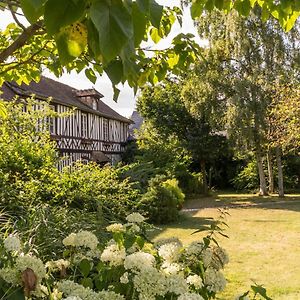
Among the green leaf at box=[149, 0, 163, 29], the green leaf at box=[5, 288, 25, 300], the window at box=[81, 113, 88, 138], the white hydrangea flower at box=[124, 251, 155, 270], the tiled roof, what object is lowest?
the green leaf at box=[5, 288, 25, 300]

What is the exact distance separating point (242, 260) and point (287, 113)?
A: 856cm

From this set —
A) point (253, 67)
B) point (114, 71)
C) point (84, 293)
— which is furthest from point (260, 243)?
point (253, 67)

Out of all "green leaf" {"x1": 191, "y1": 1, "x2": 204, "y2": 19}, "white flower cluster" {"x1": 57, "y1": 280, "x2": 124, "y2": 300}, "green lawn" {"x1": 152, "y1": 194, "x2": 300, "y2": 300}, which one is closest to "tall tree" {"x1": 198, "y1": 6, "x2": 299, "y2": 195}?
"green lawn" {"x1": 152, "y1": 194, "x2": 300, "y2": 300}

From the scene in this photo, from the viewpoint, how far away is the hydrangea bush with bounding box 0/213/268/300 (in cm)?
161

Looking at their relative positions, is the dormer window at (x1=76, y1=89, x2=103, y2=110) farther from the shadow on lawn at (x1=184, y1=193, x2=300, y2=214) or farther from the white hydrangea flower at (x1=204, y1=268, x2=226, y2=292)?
the white hydrangea flower at (x1=204, y1=268, x2=226, y2=292)

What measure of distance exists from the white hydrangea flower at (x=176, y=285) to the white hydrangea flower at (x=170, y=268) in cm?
12

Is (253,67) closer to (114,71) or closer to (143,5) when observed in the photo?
(114,71)

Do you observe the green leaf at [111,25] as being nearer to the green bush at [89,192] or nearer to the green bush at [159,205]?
the green bush at [89,192]

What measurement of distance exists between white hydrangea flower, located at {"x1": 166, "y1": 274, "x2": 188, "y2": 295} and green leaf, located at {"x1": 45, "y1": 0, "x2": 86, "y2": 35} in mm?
1213

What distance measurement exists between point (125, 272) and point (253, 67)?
19338 millimetres

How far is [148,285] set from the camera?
1.67 meters

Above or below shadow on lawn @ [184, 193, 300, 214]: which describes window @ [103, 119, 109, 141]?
above

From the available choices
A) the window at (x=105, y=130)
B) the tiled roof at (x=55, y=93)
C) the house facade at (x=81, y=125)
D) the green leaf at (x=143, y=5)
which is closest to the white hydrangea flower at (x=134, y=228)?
the green leaf at (x=143, y=5)

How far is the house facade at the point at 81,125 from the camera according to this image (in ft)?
67.8
